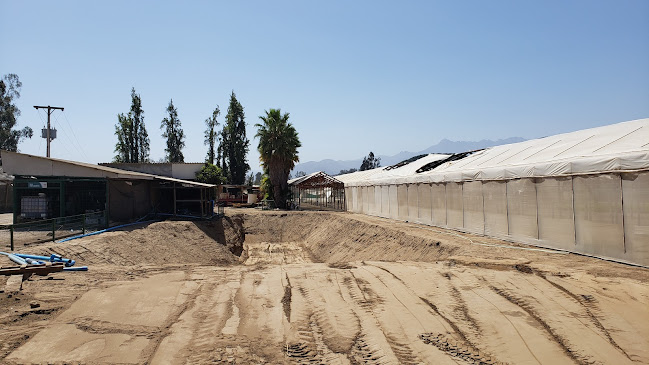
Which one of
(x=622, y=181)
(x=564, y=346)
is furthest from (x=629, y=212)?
(x=564, y=346)

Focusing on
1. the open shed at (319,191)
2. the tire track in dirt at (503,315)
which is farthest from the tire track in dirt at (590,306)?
the open shed at (319,191)

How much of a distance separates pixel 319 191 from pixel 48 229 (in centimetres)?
2915

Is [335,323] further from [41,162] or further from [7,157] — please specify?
[7,157]

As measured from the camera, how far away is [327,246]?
23.4 m

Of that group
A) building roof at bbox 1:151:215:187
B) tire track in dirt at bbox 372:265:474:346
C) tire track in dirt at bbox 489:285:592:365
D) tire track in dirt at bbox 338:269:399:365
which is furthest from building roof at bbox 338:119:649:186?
building roof at bbox 1:151:215:187

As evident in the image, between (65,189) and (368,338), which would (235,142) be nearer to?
(65,189)

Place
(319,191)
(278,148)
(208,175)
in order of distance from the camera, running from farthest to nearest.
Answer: (319,191), (208,175), (278,148)

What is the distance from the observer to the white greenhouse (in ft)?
32.1

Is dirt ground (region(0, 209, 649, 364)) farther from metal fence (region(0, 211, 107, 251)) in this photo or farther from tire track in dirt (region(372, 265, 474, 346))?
metal fence (region(0, 211, 107, 251))

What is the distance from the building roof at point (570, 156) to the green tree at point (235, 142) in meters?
39.1

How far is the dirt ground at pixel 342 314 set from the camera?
5.33m

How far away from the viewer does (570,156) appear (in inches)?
487

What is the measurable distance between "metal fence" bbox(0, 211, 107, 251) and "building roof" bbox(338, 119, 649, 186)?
1672cm

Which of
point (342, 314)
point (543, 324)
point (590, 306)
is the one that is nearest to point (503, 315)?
point (543, 324)
